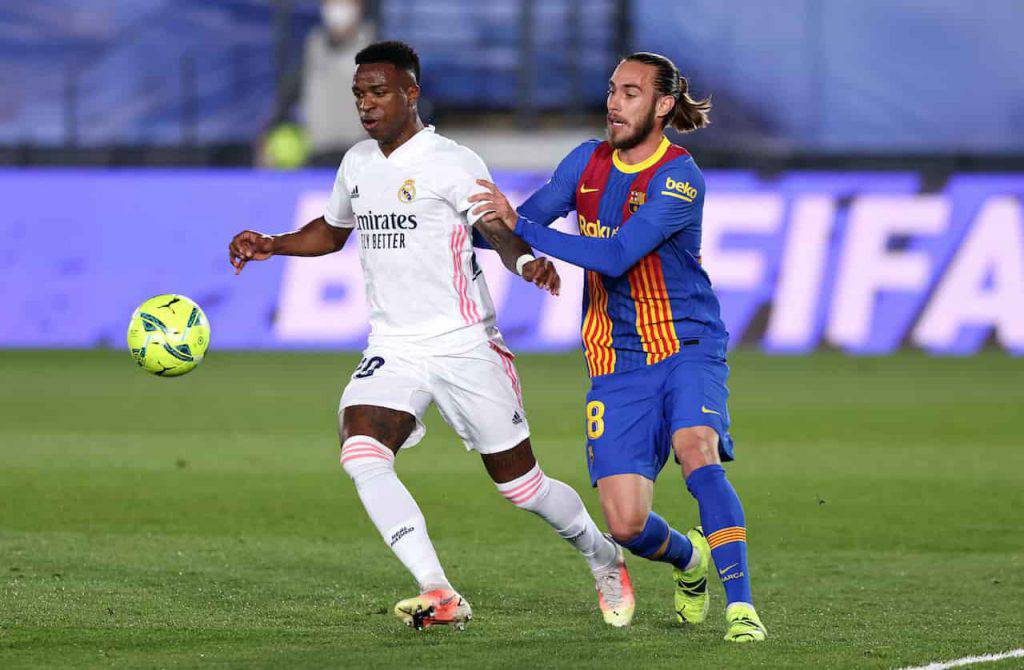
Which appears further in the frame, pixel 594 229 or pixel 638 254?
pixel 594 229

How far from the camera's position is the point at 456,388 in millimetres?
5941

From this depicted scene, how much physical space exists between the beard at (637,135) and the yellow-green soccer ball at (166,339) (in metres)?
1.84

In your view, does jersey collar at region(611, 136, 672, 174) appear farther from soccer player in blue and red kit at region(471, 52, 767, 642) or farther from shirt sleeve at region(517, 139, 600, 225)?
shirt sleeve at region(517, 139, 600, 225)

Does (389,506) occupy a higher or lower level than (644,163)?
lower

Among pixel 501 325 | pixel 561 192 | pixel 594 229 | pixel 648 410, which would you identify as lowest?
pixel 501 325

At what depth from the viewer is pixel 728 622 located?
5.60 metres

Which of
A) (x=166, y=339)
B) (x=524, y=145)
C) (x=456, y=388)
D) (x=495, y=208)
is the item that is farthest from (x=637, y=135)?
(x=524, y=145)

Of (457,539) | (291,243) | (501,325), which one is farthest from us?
(501,325)

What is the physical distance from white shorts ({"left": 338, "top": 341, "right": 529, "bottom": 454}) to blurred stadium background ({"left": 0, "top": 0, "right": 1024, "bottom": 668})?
0.69 metres

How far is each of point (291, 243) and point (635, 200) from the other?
56.9 inches

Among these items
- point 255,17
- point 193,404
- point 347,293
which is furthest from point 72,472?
point 255,17

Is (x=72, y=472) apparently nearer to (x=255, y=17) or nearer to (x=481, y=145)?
(x=481, y=145)

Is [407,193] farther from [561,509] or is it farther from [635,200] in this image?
[561,509]

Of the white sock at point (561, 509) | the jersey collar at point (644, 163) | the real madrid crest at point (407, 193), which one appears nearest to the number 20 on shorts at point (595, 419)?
the white sock at point (561, 509)
